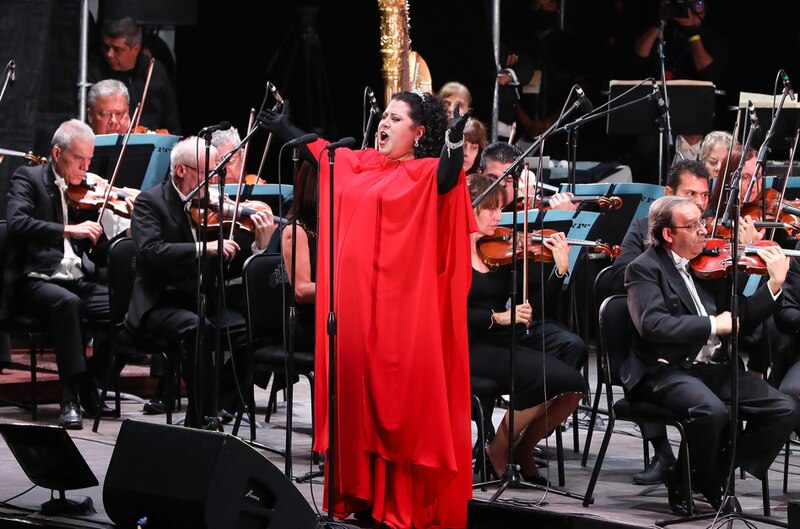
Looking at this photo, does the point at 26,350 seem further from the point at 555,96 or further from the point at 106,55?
the point at 555,96

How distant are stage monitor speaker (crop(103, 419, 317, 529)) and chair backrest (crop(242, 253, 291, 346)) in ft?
5.87

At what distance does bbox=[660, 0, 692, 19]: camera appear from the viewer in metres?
9.54

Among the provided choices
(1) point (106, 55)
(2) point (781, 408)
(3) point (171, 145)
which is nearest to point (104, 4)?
(1) point (106, 55)

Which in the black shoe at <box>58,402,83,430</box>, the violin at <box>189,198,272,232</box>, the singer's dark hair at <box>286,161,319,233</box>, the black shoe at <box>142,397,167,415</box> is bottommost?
the black shoe at <box>142,397,167,415</box>

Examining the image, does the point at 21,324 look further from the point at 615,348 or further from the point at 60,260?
the point at 615,348

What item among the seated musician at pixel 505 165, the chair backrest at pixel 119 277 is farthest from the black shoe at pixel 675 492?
the chair backrest at pixel 119 277

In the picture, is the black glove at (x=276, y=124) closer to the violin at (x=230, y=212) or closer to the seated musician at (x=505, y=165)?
the violin at (x=230, y=212)

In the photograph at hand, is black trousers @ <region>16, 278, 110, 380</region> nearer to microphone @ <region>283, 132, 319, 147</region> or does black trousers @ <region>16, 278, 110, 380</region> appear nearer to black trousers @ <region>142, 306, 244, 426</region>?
black trousers @ <region>142, 306, 244, 426</region>

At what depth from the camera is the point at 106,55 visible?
815cm

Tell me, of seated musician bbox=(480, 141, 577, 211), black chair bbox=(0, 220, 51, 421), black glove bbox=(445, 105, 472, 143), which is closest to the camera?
black glove bbox=(445, 105, 472, 143)

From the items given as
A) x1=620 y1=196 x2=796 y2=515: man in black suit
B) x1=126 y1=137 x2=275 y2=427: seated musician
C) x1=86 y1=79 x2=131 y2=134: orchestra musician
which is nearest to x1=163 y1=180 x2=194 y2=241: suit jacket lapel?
x1=126 y1=137 x2=275 y2=427: seated musician

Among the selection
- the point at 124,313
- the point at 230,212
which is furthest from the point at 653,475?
the point at 124,313

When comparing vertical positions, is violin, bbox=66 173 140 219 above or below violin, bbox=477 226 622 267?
above

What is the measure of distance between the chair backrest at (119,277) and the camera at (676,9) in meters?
4.91
